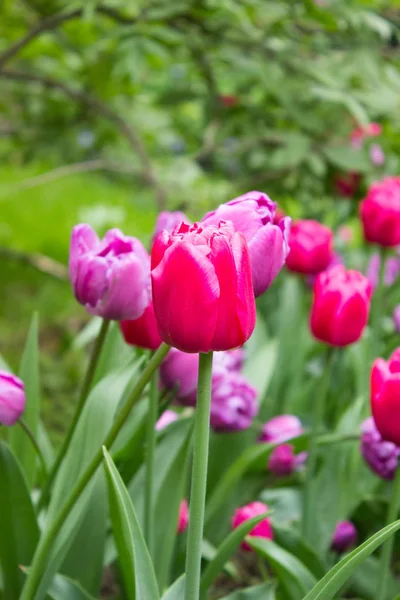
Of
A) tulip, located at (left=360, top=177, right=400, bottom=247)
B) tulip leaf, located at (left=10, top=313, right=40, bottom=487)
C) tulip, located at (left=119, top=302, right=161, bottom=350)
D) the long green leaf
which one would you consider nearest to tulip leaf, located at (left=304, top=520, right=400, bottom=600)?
the long green leaf

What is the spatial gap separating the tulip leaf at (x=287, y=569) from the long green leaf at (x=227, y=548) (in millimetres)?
47

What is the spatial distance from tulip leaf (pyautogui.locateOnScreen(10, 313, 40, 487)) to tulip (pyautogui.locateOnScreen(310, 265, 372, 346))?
1.40ft

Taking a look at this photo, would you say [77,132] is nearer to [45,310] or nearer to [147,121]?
[45,310]

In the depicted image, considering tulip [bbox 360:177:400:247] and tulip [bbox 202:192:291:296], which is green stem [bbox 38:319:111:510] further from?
tulip [bbox 360:177:400:247]

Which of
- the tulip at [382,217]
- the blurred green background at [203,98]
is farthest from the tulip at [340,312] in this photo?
the blurred green background at [203,98]

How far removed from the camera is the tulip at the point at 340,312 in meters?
1.00

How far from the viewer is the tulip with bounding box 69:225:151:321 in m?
0.85

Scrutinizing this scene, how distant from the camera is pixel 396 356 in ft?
2.87

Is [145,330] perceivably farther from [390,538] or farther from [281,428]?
[281,428]

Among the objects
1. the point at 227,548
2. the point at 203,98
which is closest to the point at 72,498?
the point at 227,548

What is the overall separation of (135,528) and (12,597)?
380mm

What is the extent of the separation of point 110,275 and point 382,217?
743 millimetres

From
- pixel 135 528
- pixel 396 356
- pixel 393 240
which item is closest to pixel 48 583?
pixel 135 528

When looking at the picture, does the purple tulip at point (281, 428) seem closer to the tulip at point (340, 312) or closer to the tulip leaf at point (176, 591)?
the tulip at point (340, 312)
